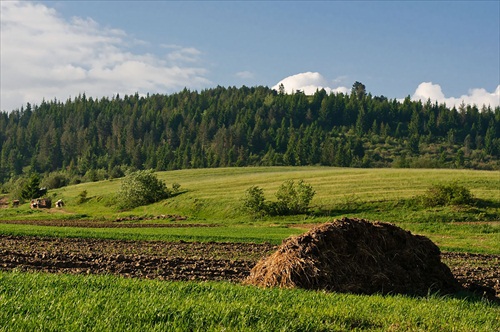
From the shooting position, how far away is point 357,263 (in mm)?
14344

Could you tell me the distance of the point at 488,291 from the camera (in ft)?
48.7

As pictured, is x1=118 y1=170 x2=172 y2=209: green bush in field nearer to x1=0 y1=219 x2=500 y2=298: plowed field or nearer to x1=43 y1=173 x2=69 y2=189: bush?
x1=0 y1=219 x2=500 y2=298: plowed field

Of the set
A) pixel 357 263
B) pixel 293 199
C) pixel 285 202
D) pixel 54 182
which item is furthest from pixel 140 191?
pixel 357 263

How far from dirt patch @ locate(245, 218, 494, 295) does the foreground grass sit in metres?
1.88

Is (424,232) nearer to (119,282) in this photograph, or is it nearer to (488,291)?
(488,291)

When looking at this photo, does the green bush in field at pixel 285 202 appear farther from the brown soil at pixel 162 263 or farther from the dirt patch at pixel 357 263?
the dirt patch at pixel 357 263

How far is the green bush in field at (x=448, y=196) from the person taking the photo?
56.7 m

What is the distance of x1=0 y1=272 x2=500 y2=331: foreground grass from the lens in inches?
289

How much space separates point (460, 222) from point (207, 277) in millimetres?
42038

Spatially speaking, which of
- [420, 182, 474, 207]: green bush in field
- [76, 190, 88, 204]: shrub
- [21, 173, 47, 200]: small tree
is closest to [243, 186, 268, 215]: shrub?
[420, 182, 474, 207]: green bush in field

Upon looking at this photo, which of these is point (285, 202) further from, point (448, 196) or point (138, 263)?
point (138, 263)

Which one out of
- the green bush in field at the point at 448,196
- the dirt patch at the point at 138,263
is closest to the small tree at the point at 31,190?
the green bush in field at the point at 448,196

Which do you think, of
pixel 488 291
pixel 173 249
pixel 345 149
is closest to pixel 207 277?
pixel 488 291

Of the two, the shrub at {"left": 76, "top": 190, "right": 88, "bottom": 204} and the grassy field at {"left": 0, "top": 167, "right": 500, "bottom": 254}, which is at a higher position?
the grassy field at {"left": 0, "top": 167, "right": 500, "bottom": 254}
